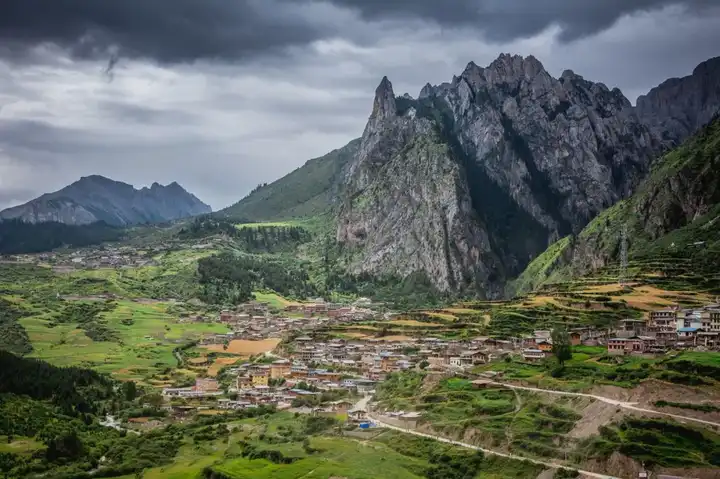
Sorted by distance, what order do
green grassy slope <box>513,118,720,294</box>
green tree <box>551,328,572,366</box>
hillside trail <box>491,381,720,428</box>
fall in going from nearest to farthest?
hillside trail <box>491,381,720,428</box> → green tree <box>551,328,572,366</box> → green grassy slope <box>513,118,720,294</box>

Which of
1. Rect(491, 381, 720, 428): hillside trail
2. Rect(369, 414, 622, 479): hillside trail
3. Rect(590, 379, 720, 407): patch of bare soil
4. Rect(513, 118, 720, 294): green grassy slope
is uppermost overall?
Rect(513, 118, 720, 294): green grassy slope

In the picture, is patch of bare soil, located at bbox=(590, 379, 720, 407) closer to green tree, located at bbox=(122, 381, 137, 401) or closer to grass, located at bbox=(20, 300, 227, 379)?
green tree, located at bbox=(122, 381, 137, 401)

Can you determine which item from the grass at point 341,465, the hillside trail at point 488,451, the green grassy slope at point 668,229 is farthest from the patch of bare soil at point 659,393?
the green grassy slope at point 668,229

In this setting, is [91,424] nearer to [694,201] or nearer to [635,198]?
[694,201]

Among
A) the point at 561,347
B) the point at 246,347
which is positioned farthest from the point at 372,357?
the point at 246,347

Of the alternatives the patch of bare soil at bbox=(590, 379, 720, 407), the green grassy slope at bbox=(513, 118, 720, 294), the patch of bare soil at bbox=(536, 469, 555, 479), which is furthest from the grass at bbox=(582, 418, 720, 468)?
the green grassy slope at bbox=(513, 118, 720, 294)

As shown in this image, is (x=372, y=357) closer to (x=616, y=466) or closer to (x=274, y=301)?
(x=616, y=466)
